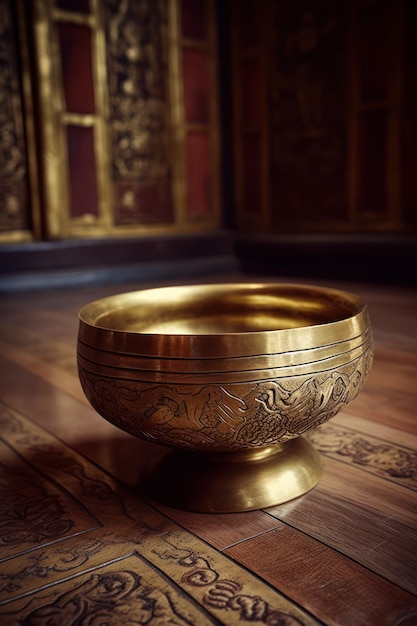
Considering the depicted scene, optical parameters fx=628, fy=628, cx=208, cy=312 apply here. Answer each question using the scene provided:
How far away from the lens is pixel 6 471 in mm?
929

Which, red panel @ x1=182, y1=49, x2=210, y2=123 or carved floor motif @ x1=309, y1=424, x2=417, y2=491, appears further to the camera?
red panel @ x1=182, y1=49, x2=210, y2=123

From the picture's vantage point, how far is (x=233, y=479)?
30.9 inches

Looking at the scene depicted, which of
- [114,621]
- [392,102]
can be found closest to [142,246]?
[392,102]

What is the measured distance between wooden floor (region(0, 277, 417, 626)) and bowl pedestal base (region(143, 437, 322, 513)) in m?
0.02

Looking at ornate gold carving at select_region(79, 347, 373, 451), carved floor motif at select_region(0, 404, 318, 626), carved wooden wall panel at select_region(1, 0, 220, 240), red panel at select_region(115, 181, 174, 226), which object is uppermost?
carved wooden wall panel at select_region(1, 0, 220, 240)

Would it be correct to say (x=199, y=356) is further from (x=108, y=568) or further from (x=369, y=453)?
(x=369, y=453)

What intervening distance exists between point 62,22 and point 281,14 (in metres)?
1.18

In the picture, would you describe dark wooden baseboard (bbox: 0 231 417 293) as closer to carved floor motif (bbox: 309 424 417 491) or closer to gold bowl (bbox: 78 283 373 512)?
carved floor motif (bbox: 309 424 417 491)

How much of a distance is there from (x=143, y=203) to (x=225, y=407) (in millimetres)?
3077

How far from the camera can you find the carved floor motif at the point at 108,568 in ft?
1.88

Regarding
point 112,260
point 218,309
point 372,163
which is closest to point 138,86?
point 112,260

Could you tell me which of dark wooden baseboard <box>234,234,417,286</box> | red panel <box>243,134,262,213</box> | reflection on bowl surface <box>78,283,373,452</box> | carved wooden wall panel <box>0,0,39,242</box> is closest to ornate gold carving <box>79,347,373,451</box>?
reflection on bowl surface <box>78,283,373,452</box>

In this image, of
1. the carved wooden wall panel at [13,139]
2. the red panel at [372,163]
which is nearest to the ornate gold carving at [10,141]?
the carved wooden wall panel at [13,139]

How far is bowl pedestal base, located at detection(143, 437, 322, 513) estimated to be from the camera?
77 centimetres
